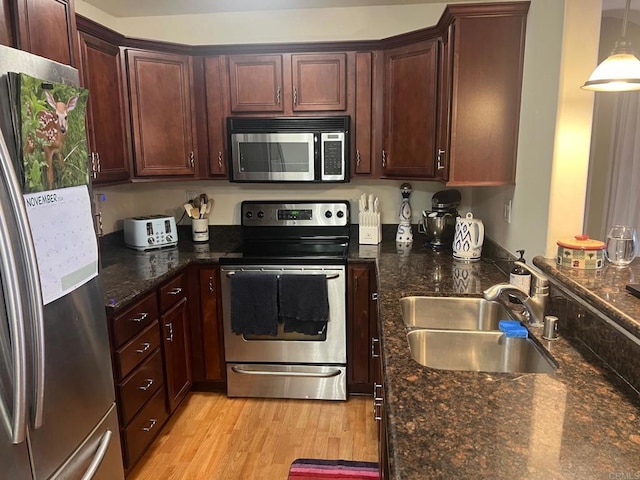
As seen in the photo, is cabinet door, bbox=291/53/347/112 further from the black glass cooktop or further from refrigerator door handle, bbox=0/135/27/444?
refrigerator door handle, bbox=0/135/27/444

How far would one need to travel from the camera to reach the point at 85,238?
57.2 inches

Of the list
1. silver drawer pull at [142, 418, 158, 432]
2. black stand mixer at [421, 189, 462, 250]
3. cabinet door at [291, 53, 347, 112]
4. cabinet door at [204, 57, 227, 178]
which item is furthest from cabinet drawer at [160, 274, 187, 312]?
black stand mixer at [421, 189, 462, 250]

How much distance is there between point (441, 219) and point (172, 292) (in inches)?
65.0

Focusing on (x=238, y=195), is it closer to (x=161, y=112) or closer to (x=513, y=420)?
(x=161, y=112)

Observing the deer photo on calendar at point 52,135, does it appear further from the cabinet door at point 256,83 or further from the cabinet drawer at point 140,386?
the cabinet door at point 256,83

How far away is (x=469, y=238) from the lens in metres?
2.61

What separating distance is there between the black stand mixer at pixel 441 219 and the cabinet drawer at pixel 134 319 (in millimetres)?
1688

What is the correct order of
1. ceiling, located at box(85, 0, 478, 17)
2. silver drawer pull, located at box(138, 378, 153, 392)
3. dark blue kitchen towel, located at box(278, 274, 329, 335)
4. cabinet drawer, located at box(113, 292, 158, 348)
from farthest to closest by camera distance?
ceiling, located at box(85, 0, 478, 17)
dark blue kitchen towel, located at box(278, 274, 329, 335)
silver drawer pull, located at box(138, 378, 153, 392)
cabinet drawer, located at box(113, 292, 158, 348)

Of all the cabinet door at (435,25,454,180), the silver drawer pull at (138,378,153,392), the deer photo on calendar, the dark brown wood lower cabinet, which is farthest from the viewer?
the dark brown wood lower cabinet

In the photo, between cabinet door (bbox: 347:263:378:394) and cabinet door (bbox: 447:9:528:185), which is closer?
cabinet door (bbox: 447:9:528:185)

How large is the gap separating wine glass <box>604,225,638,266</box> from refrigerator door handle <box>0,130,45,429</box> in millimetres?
1830

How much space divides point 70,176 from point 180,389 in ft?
5.55

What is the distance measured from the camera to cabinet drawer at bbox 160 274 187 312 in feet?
8.13

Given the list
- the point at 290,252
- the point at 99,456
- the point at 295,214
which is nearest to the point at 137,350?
the point at 99,456
